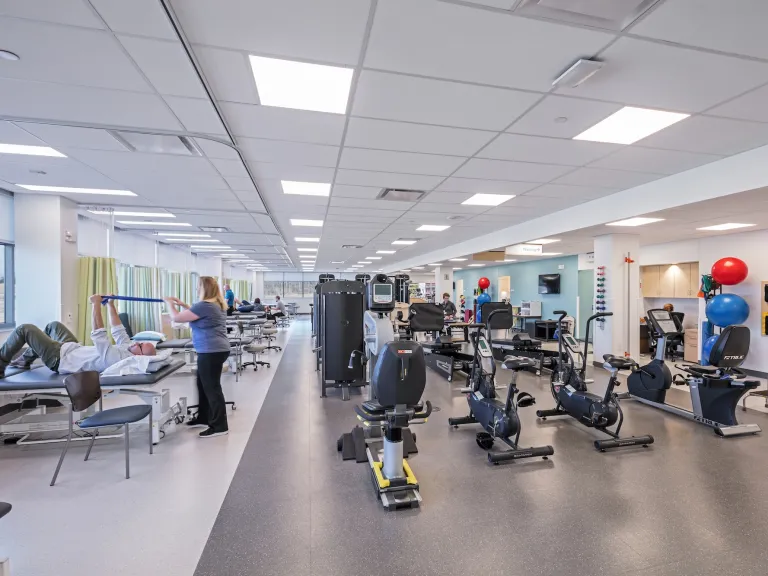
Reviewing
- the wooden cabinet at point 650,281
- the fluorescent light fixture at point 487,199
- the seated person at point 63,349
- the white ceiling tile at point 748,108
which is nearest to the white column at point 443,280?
the wooden cabinet at point 650,281

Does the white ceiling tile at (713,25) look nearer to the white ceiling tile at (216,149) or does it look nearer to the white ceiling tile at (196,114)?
the white ceiling tile at (196,114)

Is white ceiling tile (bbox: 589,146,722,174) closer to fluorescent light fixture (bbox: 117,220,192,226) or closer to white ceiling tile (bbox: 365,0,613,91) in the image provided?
white ceiling tile (bbox: 365,0,613,91)

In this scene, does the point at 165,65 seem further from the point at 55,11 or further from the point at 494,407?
the point at 494,407

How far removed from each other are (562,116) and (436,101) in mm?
1007

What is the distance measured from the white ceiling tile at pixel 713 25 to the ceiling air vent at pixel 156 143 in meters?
3.40

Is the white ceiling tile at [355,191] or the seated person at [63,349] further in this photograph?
the white ceiling tile at [355,191]

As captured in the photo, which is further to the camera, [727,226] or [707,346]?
[707,346]

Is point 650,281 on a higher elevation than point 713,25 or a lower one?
lower

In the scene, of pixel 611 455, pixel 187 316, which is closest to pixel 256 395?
pixel 187 316

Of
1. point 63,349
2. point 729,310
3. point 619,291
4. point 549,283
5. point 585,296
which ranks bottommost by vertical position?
point 63,349

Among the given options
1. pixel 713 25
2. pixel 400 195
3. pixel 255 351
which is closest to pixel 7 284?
pixel 255 351

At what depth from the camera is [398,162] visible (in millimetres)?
3865

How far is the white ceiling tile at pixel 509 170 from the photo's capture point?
3.90 meters

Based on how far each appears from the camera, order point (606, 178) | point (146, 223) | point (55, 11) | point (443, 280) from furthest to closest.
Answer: point (443, 280), point (146, 223), point (606, 178), point (55, 11)
